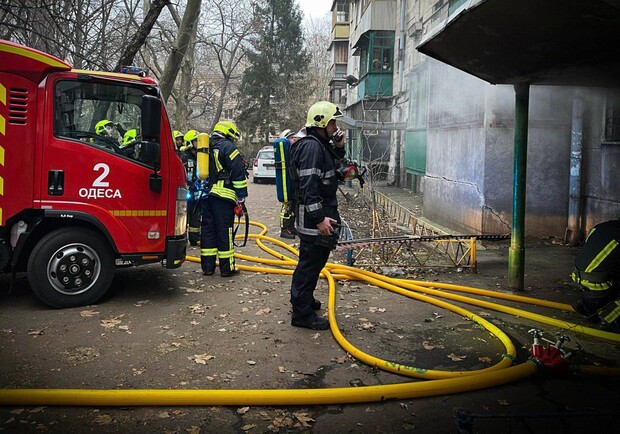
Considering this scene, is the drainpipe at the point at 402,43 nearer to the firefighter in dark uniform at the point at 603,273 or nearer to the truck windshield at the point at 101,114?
the truck windshield at the point at 101,114

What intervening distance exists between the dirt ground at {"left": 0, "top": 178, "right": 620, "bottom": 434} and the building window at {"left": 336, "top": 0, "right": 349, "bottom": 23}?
45.3m

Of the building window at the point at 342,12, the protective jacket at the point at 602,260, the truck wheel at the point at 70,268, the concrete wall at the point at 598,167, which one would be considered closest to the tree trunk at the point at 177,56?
the truck wheel at the point at 70,268

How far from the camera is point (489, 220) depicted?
376 inches

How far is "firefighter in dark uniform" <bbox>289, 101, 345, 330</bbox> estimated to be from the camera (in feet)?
16.8

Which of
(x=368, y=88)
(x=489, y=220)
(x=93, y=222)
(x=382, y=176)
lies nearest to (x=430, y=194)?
(x=489, y=220)

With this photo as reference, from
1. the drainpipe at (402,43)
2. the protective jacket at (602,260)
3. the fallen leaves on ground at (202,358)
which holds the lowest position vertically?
the fallen leaves on ground at (202,358)

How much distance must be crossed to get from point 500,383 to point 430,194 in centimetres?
897

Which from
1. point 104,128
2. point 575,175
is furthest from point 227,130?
point 575,175

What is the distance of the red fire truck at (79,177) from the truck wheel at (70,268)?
10mm

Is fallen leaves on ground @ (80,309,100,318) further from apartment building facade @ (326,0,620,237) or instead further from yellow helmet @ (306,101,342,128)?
apartment building facade @ (326,0,620,237)

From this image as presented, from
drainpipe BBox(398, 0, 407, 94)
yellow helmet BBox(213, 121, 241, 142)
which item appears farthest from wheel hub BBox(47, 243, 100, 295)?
drainpipe BBox(398, 0, 407, 94)

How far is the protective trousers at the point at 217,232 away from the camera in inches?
289

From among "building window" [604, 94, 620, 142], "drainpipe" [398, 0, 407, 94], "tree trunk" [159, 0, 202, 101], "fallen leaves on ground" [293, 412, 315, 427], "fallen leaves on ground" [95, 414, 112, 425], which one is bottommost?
"fallen leaves on ground" [95, 414, 112, 425]

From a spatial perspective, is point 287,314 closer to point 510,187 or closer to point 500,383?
point 500,383
